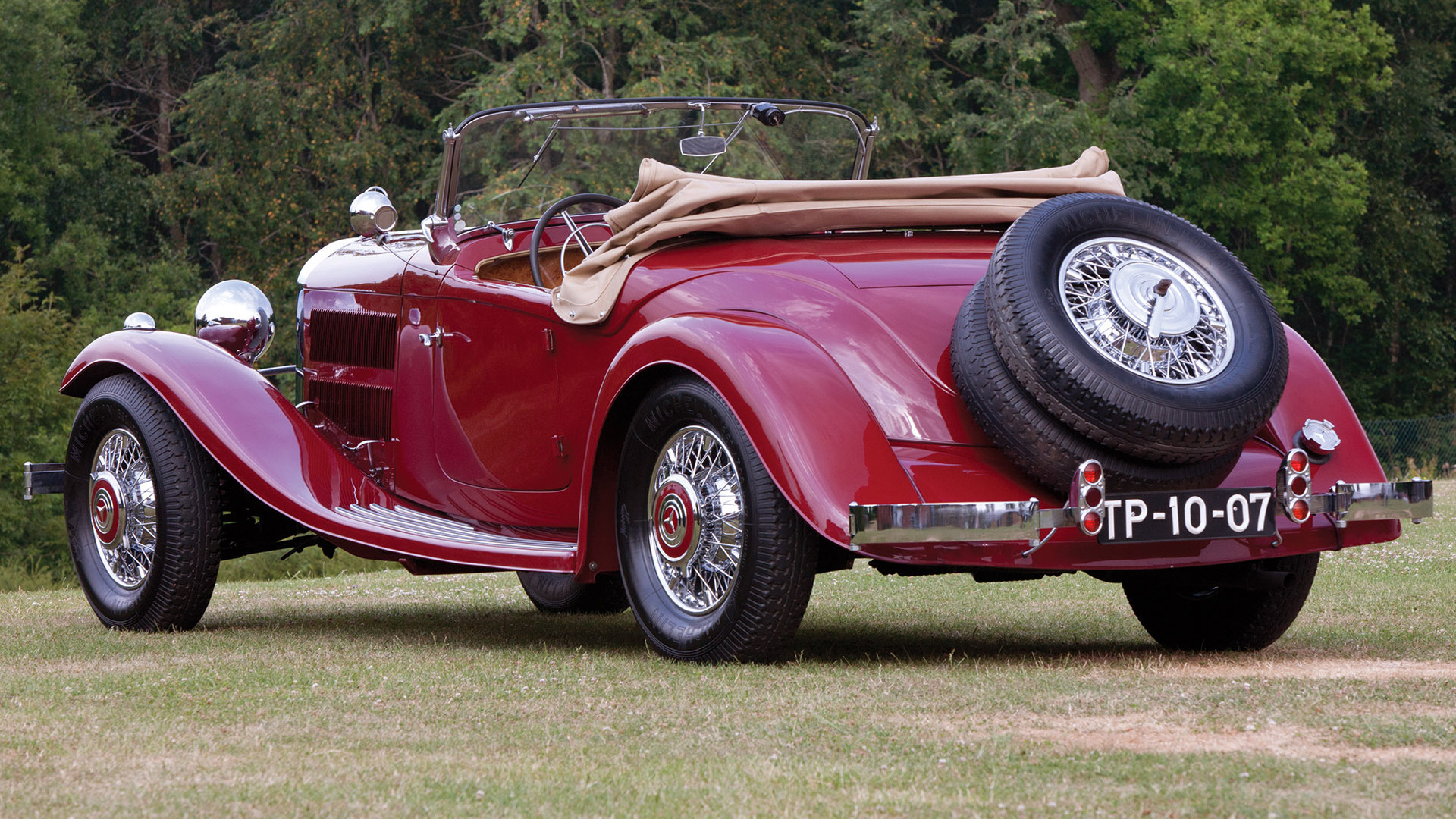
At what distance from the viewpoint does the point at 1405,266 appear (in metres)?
32.7

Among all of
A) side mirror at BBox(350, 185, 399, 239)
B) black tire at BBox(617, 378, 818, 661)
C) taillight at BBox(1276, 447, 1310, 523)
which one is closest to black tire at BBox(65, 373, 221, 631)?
side mirror at BBox(350, 185, 399, 239)

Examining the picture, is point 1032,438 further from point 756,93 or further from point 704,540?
point 756,93

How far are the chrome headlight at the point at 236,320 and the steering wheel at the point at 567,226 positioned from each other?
1.53 meters

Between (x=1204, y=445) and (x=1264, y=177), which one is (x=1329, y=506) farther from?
(x=1264, y=177)

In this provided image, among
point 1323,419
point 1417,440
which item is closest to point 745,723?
point 1323,419

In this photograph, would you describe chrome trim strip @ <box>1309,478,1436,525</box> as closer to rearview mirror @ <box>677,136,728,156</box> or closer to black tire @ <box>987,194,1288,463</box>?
black tire @ <box>987,194,1288,463</box>

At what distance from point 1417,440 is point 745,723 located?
25.4 meters

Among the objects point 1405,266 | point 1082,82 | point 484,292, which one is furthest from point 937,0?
point 484,292

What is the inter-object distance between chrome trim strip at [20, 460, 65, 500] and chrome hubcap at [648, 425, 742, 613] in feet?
9.63

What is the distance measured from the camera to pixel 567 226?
6.27 metres

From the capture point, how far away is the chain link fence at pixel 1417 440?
25578 millimetres

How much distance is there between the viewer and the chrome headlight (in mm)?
6949

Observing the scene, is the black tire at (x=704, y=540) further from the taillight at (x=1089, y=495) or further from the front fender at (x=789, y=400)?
the taillight at (x=1089, y=495)

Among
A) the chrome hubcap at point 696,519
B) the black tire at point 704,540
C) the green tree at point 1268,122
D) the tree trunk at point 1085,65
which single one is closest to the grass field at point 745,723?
the black tire at point 704,540
